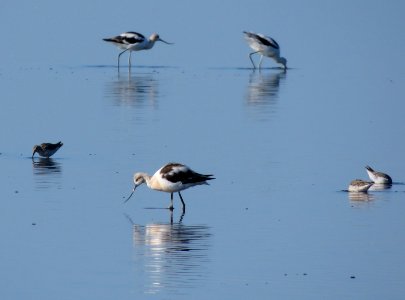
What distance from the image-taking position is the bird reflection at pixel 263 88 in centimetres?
3097

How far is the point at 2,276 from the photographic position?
44.5 ft

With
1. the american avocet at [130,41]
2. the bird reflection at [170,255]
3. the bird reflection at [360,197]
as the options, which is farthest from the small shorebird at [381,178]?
the american avocet at [130,41]

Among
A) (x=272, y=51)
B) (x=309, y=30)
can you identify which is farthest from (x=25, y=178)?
(x=309, y=30)

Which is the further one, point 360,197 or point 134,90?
point 134,90

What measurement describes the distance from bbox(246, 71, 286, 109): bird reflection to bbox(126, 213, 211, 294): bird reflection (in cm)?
1380

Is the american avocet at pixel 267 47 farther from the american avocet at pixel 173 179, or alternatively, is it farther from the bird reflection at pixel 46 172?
the american avocet at pixel 173 179

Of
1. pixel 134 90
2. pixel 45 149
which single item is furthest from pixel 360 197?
pixel 134 90

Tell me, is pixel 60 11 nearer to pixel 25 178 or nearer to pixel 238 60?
pixel 238 60

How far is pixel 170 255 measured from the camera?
1462cm

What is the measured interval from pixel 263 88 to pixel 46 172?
14.8 meters

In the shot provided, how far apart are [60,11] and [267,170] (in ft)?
152

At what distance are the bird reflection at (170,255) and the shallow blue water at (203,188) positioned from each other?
0.8 inches

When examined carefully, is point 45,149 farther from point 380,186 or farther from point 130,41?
point 130,41

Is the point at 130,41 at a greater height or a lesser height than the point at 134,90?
lesser
